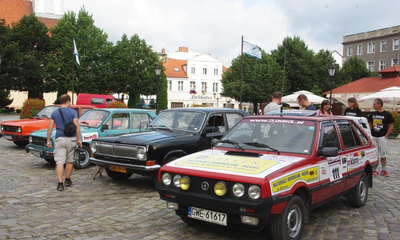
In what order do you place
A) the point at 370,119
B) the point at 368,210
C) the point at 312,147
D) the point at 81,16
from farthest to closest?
the point at 81,16, the point at 370,119, the point at 368,210, the point at 312,147

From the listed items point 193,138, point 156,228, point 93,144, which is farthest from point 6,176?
point 156,228

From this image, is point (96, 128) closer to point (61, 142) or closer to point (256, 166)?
point (61, 142)

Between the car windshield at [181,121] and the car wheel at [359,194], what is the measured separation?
130 inches

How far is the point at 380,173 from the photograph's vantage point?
9391 millimetres

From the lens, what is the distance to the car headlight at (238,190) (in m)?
3.96

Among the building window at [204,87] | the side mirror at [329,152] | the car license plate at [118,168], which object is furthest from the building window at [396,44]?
the side mirror at [329,152]

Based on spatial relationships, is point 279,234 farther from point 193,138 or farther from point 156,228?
point 193,138

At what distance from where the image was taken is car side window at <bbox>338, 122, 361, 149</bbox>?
573 centimetres

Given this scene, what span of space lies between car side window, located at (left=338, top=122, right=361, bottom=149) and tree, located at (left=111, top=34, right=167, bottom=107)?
3996cm

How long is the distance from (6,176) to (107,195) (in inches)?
129

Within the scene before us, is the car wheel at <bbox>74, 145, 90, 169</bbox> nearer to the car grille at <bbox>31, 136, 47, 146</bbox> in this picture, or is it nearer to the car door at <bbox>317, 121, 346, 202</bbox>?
the car grille at <bbox>31, 136, 47, 146</bbox>

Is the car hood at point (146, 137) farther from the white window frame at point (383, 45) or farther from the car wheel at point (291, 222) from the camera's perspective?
the white window frame at point (383, 45)

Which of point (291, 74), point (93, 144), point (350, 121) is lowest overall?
point (93, 144)

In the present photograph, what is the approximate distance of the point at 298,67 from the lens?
45.8m
